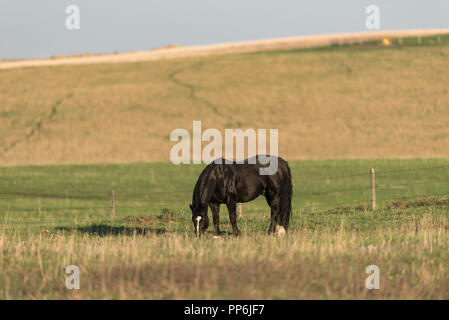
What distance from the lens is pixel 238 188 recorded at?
60.1ft

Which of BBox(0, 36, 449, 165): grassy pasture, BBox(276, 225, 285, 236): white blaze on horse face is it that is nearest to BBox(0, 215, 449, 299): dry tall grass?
BBox(276, 225, 285, 236): white blaze on horse face

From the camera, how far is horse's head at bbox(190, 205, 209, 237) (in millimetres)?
16812

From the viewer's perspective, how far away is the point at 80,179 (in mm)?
41906

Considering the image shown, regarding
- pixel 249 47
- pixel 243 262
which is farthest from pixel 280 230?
pixel 249 47

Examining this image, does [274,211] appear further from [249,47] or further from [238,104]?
[249,47]

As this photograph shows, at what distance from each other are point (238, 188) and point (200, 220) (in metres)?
1.80

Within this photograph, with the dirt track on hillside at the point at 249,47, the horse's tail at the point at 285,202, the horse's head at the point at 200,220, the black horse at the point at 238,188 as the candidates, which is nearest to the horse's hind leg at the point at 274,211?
the black horse at the point at 238,188

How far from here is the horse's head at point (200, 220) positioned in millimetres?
16812

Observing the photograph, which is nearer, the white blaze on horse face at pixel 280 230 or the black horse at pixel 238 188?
the black horse at pixel 238 188

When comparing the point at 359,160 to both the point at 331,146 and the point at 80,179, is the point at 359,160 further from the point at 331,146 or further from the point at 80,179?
the point at 80,179

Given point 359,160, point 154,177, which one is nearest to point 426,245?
point 154,177

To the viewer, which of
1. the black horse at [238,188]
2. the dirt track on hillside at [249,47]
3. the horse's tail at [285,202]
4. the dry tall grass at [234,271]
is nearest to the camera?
the dry tall grass at [234,271]

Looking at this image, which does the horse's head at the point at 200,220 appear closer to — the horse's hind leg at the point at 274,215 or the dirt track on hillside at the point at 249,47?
the horse's hind leg at the point at 274,215
